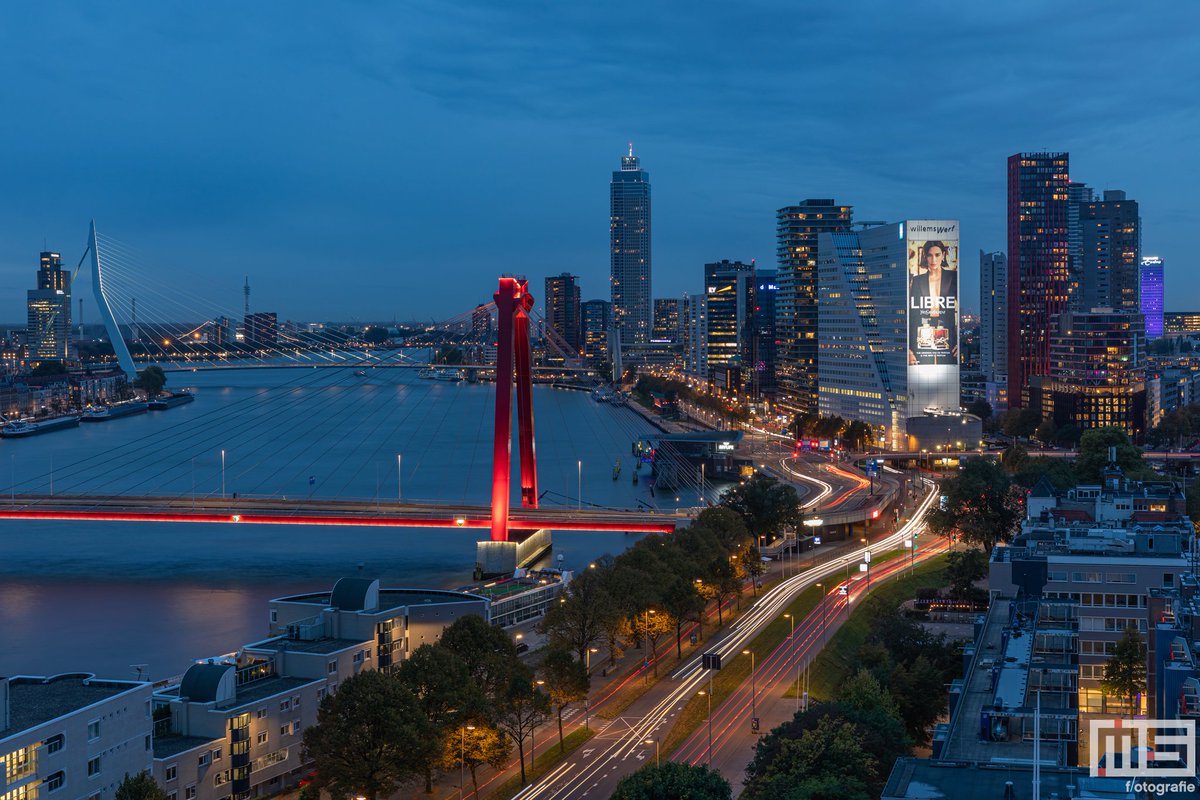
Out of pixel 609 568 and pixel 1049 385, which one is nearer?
pixel 609 568

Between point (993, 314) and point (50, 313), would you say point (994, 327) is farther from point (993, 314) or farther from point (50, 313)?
point (50, 313)

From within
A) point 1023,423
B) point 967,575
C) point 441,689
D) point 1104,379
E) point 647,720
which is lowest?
point 647,720

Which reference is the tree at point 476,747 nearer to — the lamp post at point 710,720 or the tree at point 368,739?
the tree at point 368,739

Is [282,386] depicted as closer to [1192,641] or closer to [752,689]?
[752,689]

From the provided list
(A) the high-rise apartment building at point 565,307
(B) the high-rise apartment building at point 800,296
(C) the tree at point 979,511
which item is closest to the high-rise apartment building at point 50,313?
(A) the high-rise apartment building at point 565,307

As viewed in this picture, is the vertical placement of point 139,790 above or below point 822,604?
above

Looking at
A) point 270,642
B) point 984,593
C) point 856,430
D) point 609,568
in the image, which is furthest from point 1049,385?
point 270,642

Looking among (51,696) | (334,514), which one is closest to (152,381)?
(334,514)

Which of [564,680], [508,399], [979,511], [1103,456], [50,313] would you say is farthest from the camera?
[50,313]
